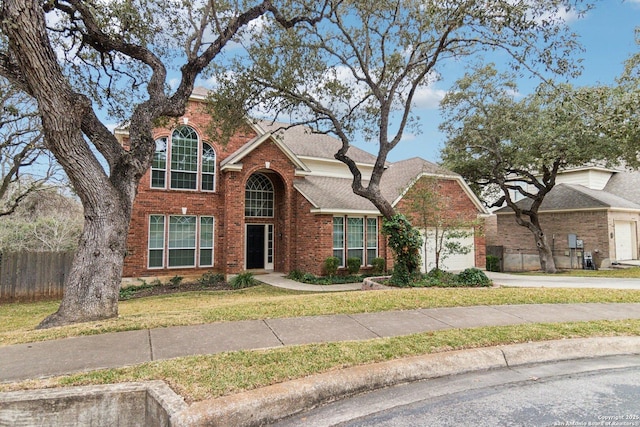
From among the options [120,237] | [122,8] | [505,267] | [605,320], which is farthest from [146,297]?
[505,267]

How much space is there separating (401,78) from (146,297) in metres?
11.8

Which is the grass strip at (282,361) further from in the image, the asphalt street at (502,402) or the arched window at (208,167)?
the arched window at (208,167)

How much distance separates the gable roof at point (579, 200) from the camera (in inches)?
791

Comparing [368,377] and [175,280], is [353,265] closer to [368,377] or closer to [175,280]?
[175,280]

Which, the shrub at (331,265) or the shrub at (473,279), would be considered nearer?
the shrub at (473,279)

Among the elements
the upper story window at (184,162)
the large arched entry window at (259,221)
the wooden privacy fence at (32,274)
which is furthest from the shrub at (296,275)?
the wooden privacy fence at (32,274)

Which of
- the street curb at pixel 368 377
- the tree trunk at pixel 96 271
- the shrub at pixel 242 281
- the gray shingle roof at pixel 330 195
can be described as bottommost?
the shrub at pixel 242 281

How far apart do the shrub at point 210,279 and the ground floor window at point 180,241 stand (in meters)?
0.57

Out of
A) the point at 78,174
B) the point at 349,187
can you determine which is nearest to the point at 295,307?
the point at 78,174

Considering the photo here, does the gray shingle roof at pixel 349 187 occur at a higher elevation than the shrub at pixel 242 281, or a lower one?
higher

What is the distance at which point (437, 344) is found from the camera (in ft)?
15.8

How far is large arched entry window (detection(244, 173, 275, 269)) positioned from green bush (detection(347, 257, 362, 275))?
13.4 feet

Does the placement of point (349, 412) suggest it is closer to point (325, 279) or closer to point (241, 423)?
point (241, 423)

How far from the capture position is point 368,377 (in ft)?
12.7
